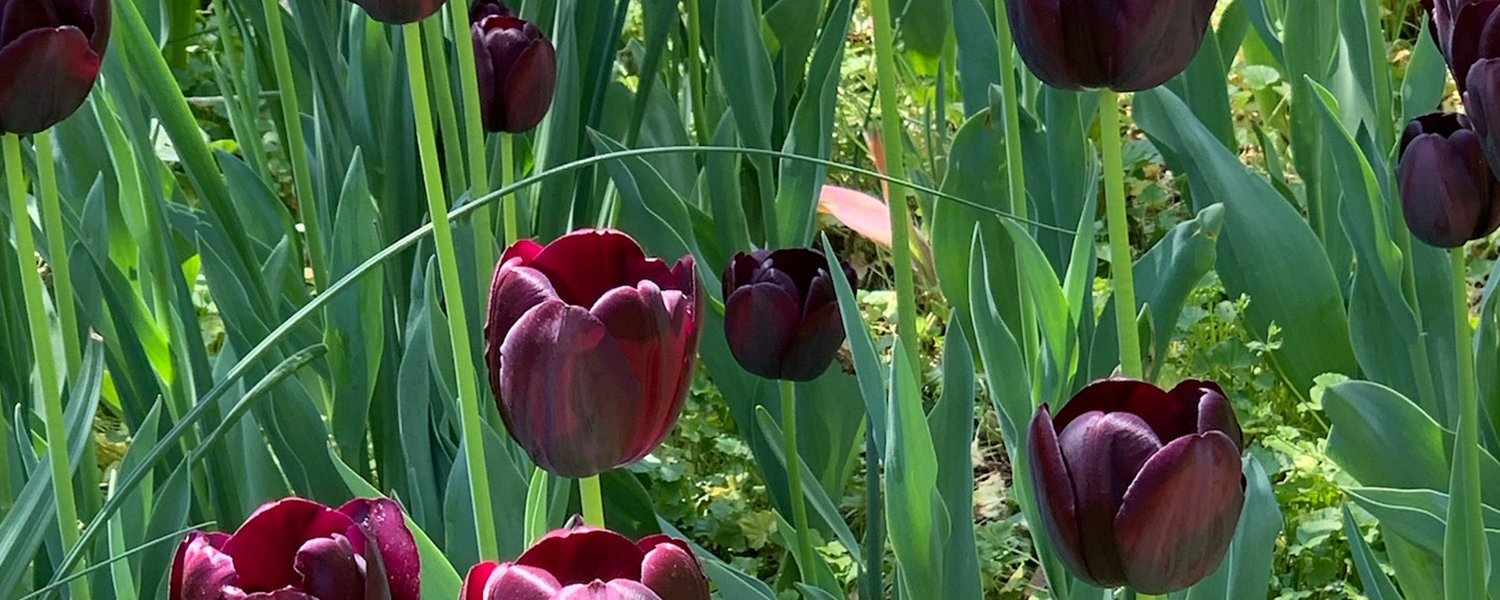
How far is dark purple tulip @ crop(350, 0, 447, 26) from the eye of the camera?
61cm

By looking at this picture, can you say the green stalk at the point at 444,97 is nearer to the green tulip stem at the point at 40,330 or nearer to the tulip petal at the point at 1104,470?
the green tulip stem at the point at 40,330

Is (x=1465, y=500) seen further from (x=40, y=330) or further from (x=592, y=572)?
(x=40, y=330)

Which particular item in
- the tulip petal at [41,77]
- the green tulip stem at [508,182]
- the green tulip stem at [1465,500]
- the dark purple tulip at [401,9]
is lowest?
the green tulip stem at [1465,500]

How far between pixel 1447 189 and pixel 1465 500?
0.48 feet

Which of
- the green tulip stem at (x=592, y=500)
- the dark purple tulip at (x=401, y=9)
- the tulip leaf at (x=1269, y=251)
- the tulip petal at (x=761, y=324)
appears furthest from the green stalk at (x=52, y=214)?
the tulip leaf at (x=1269, y=251)

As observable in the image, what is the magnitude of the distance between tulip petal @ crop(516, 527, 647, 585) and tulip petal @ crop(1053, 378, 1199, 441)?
0.16m

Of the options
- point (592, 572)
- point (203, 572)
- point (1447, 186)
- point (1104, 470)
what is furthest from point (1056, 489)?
point (1447, 186)

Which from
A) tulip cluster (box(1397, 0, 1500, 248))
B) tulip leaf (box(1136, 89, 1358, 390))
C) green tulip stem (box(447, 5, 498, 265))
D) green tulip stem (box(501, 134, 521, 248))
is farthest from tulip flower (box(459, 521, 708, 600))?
tulip leaf (box(1136, 89, 1358, 390))

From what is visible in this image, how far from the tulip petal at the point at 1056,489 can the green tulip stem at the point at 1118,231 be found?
0.25 feet

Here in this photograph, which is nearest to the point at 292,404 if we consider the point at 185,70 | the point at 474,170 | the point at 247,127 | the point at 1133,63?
the point at 474,170

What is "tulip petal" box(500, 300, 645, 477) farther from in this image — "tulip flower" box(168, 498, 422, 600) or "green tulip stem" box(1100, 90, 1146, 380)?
"green tulip stem" box(1100, 90, 1146, 380)

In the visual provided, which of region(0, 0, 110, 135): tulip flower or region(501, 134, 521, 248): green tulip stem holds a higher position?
region(0, 0, 110, 135): tulip flower

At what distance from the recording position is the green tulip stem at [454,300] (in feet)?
1.83

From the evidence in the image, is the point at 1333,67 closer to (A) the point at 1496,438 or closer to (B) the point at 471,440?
(A) the point at 1496,438
